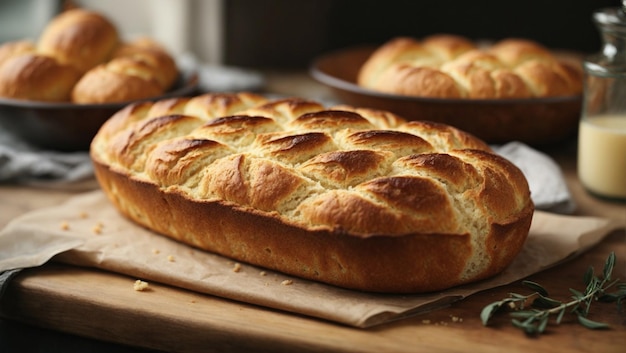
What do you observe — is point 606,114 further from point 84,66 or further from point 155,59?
point 84,66

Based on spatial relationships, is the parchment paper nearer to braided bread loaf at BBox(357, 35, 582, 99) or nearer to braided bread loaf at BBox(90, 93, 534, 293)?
braided bread loaf at BBox(90, 93, 534, 293)

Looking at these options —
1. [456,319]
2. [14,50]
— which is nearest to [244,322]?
[456,319]

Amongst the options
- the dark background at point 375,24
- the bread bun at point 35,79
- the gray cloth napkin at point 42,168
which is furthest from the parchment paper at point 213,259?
the dark background at point 375,24

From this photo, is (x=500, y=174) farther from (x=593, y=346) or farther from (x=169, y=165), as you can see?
(x=169, y=165)

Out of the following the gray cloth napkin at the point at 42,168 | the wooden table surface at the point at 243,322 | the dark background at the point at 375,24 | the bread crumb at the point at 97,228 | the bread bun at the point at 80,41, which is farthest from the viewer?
the dark background at the point at 375,24

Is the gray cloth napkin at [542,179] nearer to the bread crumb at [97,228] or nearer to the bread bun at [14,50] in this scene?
the bread crumb at [97,228]

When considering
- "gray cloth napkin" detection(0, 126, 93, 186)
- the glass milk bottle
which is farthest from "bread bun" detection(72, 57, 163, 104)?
the glass milk bottle
